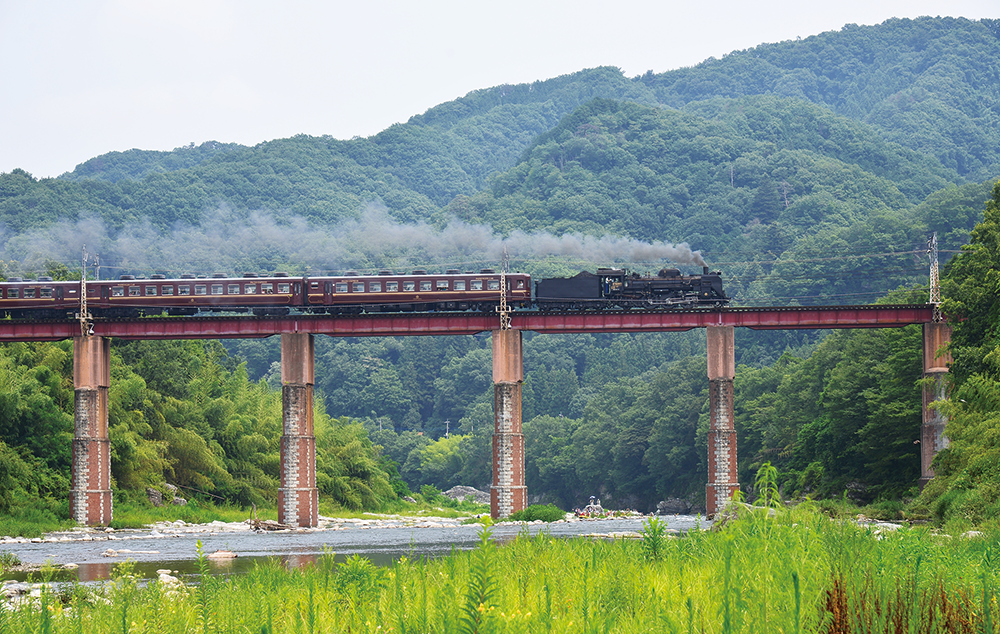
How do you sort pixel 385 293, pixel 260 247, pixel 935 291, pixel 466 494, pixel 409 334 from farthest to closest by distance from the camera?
1. pixel 260 247
2. pixel 466 494
3. pixel 385 293
4. pixel 409 334
5. pixel 935 291

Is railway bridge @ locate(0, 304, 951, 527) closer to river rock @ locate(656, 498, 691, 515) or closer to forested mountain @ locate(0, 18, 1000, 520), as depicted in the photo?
forested mountain @ locate(0, 18, 1000, 520)

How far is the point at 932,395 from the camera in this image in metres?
63.6

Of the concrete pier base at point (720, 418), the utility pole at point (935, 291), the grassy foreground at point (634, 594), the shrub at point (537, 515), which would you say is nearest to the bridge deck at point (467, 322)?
the utility pole at point (935, 291)

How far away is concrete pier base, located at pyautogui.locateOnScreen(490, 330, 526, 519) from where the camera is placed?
68.9m

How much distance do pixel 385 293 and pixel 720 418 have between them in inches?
864

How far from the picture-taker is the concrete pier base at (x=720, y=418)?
227 feet

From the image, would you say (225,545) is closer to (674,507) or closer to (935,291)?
(935,291)

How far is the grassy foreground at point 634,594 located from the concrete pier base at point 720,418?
5060cm

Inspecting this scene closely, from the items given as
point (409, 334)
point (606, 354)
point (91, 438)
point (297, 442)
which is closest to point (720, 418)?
point (409, 334)

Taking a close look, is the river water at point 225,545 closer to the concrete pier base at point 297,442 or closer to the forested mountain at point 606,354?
the concrete pier base at point 297,442

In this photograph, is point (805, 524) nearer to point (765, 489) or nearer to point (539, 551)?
point (765, 489)

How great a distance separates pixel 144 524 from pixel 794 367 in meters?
58.8

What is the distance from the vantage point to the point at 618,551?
768 inches

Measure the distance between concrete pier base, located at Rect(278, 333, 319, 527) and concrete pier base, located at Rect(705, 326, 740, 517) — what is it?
79.7 feet
